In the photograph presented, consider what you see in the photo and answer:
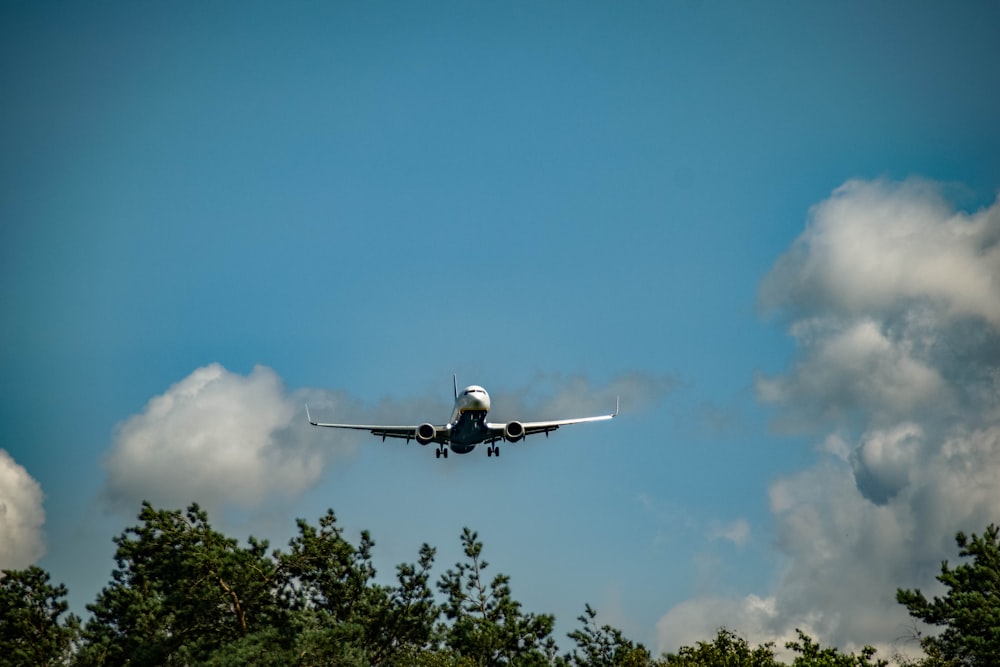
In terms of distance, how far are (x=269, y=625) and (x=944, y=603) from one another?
3290cm

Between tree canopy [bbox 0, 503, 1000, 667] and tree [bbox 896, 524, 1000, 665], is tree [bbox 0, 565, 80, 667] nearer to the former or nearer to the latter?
tree canopy [bbox 0, 503, 1000, 667]

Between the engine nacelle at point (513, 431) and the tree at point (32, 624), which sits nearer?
the tree at point (32, 624)

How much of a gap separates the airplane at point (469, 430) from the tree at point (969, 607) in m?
26.4

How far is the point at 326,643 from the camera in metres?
52.3

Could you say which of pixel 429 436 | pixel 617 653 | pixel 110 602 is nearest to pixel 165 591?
pixel 110 602

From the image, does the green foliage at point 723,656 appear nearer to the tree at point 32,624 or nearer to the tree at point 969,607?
the tree at point 969,607

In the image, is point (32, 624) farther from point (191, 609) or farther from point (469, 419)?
point (469, 419)

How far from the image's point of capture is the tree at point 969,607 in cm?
4912

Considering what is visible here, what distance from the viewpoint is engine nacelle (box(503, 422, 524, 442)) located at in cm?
7094

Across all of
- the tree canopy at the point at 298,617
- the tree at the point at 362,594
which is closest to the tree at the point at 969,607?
the tree canopy at the point at 298,617

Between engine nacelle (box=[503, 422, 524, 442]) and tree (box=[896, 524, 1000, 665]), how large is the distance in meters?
26.0

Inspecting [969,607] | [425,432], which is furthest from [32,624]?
[969,607]

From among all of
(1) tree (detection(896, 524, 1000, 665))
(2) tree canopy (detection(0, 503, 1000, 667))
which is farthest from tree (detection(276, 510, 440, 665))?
(1) tree (detection(896, 524, 1000, 665))

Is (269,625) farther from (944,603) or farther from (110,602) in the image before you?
(944,603)
